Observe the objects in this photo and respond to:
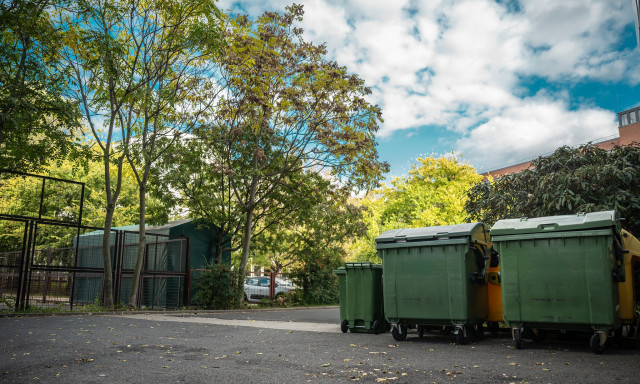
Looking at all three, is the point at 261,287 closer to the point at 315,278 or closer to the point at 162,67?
the point at 315,278

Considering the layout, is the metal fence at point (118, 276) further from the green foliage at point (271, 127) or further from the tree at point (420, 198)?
the tree at point (420, 198)

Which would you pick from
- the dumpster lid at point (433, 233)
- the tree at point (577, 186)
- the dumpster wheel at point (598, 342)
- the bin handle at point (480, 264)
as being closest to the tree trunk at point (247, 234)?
the tree at point (577, 186)

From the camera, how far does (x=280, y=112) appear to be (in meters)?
16.5

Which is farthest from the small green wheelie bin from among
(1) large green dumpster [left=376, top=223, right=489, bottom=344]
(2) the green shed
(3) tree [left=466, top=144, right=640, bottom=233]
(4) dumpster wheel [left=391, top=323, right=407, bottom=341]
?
(2) the green shed

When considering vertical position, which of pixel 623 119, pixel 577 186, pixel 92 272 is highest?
pixel 623 119

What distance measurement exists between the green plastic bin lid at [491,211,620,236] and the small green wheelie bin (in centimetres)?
250

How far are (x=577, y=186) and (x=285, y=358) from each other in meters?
7.34

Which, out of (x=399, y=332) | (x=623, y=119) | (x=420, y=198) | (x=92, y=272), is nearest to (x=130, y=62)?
(x=92, y=272)

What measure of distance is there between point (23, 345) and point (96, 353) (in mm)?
1243

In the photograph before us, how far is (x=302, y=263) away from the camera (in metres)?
20.6

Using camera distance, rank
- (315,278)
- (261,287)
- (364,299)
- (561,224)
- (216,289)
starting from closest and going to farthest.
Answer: (561,224) → (364,299) → (216,289) → (315,278) → (261,287)

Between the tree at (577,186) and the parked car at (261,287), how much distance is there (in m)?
11.3

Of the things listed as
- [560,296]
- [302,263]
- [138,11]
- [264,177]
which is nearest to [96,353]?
[560,296]

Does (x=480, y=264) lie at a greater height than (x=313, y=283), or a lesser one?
greater
